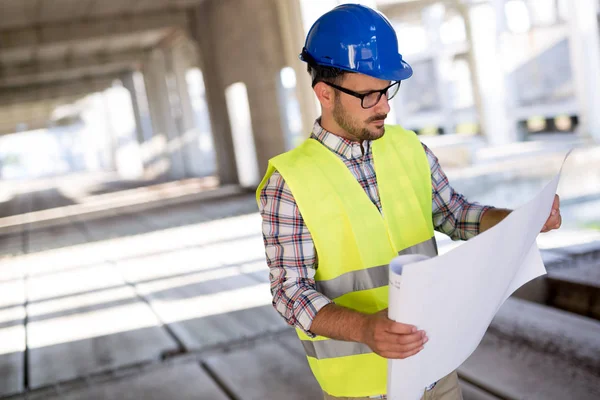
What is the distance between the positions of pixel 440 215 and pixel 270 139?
14003mm

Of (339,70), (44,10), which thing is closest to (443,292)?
(339,70)

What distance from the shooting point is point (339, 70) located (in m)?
1.97

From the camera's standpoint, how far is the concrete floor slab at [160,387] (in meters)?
4.41

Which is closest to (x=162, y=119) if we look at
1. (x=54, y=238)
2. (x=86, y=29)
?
(x=86, y=29)

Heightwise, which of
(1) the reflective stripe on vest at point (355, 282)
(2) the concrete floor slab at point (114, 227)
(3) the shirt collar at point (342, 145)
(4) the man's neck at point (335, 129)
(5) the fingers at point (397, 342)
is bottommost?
(2) the concrete floor slab at point (114, 227)

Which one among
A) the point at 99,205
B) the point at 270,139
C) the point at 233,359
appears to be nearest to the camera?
the point at 233,359

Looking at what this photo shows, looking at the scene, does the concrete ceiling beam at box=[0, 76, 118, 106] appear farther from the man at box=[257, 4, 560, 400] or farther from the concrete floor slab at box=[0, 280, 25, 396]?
the man at box=[257, 4, 560, 400]

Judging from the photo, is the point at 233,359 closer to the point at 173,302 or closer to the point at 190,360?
the point at 190,360

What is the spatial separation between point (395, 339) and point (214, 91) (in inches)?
706

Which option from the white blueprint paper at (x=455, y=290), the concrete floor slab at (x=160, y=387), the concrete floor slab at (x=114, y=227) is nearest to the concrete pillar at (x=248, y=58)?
the concrete floor slab at (x=114, y=227)

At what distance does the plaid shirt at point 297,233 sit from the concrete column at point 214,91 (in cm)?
1661

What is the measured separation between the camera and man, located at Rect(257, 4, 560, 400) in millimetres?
1941

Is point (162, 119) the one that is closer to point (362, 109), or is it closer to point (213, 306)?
point (213, 306)

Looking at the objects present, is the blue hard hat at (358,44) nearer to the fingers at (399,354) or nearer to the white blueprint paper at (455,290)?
the white blueprint paper at (455,290)
